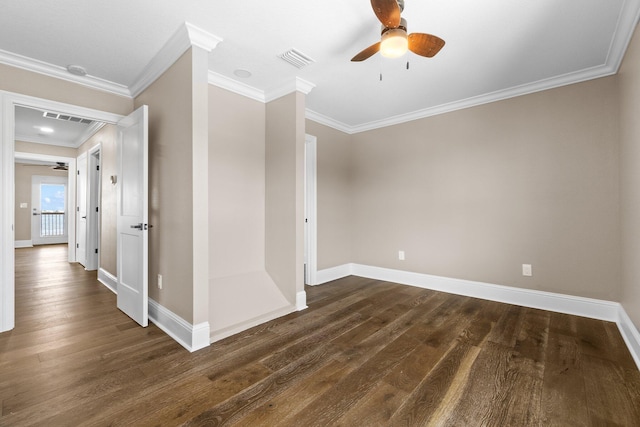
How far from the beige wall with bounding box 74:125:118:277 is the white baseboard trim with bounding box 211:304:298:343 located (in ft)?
7.84

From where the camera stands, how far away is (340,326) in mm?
2717

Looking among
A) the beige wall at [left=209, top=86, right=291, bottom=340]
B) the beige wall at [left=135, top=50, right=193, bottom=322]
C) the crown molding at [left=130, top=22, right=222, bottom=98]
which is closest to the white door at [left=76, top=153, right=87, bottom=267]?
the beige wall at [left=135, top=50, right=193, bottom=322]

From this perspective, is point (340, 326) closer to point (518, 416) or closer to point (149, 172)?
point (518, 416)

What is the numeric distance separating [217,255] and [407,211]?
9.07 ft

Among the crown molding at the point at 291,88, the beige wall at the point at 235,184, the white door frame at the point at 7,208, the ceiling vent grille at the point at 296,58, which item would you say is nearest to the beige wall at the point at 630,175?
the ceiling vent grille at the point at 296,58

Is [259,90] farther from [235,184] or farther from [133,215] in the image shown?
[133,215]

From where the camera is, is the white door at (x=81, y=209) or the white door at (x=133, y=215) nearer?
the white door at (x=133, y=215)

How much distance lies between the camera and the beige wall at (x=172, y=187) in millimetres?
2352

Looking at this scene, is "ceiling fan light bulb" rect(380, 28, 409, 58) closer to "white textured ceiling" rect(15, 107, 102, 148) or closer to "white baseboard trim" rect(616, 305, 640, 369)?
"white baseboard trim" rect(616, 305, 640, 369)

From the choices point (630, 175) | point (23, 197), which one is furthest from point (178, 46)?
point (23, 197)

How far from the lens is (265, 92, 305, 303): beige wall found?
3160mm

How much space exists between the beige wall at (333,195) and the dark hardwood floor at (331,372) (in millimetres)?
1526

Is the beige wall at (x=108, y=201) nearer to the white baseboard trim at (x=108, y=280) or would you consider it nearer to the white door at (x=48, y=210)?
the white baseboard trim at (x=108, y=280)

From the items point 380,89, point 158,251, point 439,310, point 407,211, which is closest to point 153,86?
point 158,251
